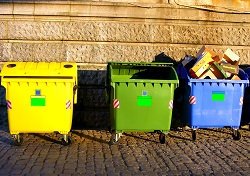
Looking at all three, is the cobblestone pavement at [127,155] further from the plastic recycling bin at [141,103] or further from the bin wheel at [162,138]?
the plastic recycling bin at [141,103]

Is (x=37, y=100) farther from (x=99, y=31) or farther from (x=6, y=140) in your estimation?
(x=99, y=31)

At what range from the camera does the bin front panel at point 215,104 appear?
7.70 m

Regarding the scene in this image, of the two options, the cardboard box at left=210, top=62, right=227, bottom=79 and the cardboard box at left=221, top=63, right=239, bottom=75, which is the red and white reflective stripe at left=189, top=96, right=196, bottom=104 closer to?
the cardboard box at left=210, top=62, right=227, bottom=79

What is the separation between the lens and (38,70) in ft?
24.1

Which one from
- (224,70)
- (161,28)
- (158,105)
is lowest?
(158,105)

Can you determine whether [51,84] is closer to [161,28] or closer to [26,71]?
[26,71]

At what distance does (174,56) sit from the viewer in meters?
9.06

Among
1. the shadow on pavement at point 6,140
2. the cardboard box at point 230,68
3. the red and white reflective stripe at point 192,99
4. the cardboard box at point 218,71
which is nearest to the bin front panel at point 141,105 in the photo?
the red and white reflective stripe at point 192,99

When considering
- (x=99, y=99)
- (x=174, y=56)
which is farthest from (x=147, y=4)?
(x=99, y=99)

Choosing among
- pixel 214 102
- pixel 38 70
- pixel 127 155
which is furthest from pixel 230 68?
pixel 38 70

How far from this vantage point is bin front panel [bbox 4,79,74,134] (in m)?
7.23

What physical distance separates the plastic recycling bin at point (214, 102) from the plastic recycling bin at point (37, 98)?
1863 millimetres

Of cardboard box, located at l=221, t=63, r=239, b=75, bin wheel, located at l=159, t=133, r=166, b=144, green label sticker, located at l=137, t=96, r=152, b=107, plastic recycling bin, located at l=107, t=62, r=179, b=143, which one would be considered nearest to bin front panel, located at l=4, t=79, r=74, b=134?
plastic recycling bin, located at l=107, t=62, r=179, b=143

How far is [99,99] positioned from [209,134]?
2046 mm
